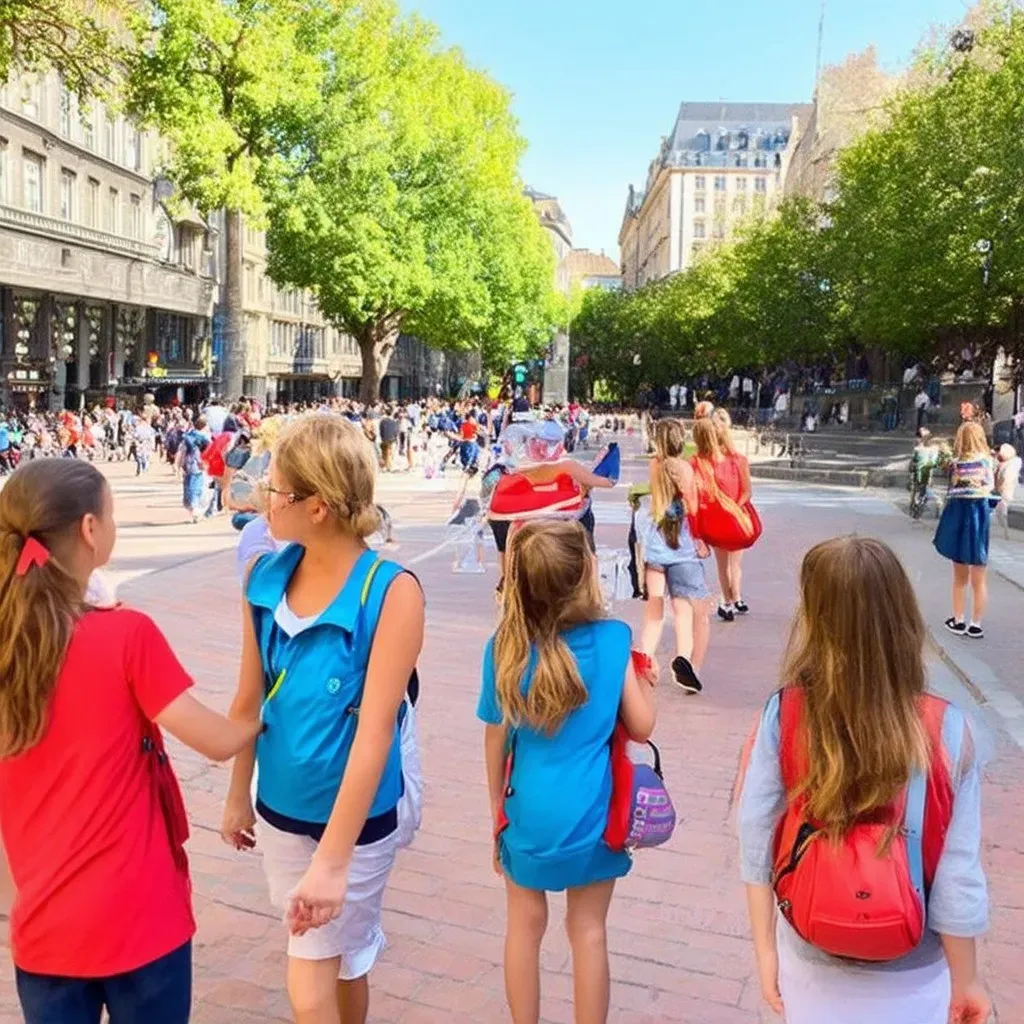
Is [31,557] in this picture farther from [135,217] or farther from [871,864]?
[135,217]

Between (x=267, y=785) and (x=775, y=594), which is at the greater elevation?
(x=267, y=785)

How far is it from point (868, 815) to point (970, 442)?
25.3 ft

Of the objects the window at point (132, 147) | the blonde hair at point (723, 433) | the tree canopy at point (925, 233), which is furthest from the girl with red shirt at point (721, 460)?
the window at point (132, 147)

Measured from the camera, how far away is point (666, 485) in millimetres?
7398

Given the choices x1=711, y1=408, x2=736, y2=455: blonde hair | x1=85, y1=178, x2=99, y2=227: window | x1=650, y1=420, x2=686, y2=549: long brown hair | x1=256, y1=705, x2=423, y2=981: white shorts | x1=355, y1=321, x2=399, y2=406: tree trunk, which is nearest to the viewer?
x1=256, y1=705, x2=423, y2=981: white shorts

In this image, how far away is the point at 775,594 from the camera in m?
11.8

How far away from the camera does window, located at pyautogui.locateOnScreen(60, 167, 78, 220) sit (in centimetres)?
3438

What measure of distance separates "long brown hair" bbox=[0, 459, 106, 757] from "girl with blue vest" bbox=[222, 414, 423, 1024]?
0.43m

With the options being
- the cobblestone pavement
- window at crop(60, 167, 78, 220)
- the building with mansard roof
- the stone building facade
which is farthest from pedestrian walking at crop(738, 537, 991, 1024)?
the building with mansard roof

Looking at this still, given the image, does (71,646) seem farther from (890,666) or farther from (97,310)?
(97,310)

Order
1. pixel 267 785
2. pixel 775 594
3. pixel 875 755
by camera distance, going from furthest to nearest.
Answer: pixel 775 594 → pixel 267 785 → pixel 875 755

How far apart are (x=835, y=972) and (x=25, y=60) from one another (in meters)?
13.6

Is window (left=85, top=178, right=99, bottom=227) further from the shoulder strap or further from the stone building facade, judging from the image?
the shoulder strap

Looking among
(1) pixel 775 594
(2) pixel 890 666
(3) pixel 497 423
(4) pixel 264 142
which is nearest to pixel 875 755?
(2) pixel 890 666
